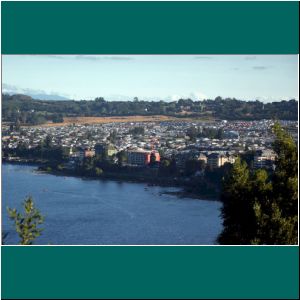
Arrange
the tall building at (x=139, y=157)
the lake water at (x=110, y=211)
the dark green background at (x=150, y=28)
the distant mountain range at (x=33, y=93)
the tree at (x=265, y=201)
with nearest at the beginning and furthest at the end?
the dark green background at (x=150, y=28) → the tree at (x=265, y=201) → the lake water at (x=110, y=211) → the distant mountain range at (x=33, y=93) → the tall building at (x=139, y=157)

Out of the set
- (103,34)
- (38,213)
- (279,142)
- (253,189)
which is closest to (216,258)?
(253,189)

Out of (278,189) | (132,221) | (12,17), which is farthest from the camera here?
(132,221)

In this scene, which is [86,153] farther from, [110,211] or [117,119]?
[110,211]

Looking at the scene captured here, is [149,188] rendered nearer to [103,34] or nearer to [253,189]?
[253,189]

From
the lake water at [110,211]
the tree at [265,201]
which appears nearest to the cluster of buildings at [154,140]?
the lake water at [110,211]

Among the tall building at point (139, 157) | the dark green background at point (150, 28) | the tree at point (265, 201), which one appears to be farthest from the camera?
the tall building at point (139, 157)

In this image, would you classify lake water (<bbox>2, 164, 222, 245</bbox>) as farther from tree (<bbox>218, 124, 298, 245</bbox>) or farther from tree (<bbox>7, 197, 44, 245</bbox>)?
tree (<bbox>218, 124, 298, 245</bbox>)

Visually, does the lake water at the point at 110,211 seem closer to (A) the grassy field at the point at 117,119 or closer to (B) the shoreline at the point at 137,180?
(B) the shoreline at the point at 137,180

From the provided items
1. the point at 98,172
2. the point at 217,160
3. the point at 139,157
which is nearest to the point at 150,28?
the point at 139,157
